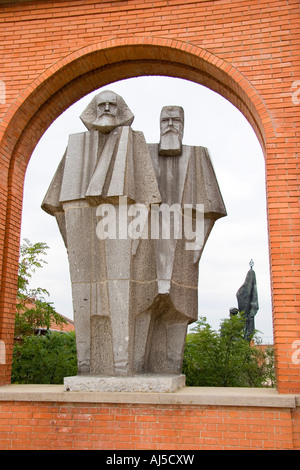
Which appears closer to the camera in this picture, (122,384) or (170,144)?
(122,384)

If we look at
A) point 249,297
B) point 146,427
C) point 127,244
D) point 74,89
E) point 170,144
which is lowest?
point 146,427

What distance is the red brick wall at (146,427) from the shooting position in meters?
4.17

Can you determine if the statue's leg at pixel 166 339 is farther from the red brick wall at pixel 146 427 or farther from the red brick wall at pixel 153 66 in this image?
the red brick wall at pixel 153 66

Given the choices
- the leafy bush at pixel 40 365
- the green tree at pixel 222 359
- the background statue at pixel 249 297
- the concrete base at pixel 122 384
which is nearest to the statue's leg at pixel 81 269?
the concrete base at pixel 122 384

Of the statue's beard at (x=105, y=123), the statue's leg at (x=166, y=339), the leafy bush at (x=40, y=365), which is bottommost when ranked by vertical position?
the leafy bush at (x=40, y=365)

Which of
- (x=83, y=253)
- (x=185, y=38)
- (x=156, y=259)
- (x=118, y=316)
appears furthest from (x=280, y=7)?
(x=118, y=316)

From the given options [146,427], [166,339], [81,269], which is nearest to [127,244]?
[81,269]

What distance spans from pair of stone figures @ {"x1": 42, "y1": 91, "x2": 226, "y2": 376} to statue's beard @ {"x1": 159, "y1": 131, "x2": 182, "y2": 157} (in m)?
0.01

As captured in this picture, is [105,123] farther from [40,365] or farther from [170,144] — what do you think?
[40,365]

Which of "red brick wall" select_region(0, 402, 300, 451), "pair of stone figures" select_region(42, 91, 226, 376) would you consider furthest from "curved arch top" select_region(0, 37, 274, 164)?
"red brick wall" select_region(0, 402, 300, 451)

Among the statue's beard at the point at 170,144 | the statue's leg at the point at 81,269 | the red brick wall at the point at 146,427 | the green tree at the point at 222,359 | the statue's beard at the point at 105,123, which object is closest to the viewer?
the red brick wall at the point at 146,427

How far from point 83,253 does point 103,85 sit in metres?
2.70

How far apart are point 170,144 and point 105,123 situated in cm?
82

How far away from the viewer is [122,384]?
461cm
